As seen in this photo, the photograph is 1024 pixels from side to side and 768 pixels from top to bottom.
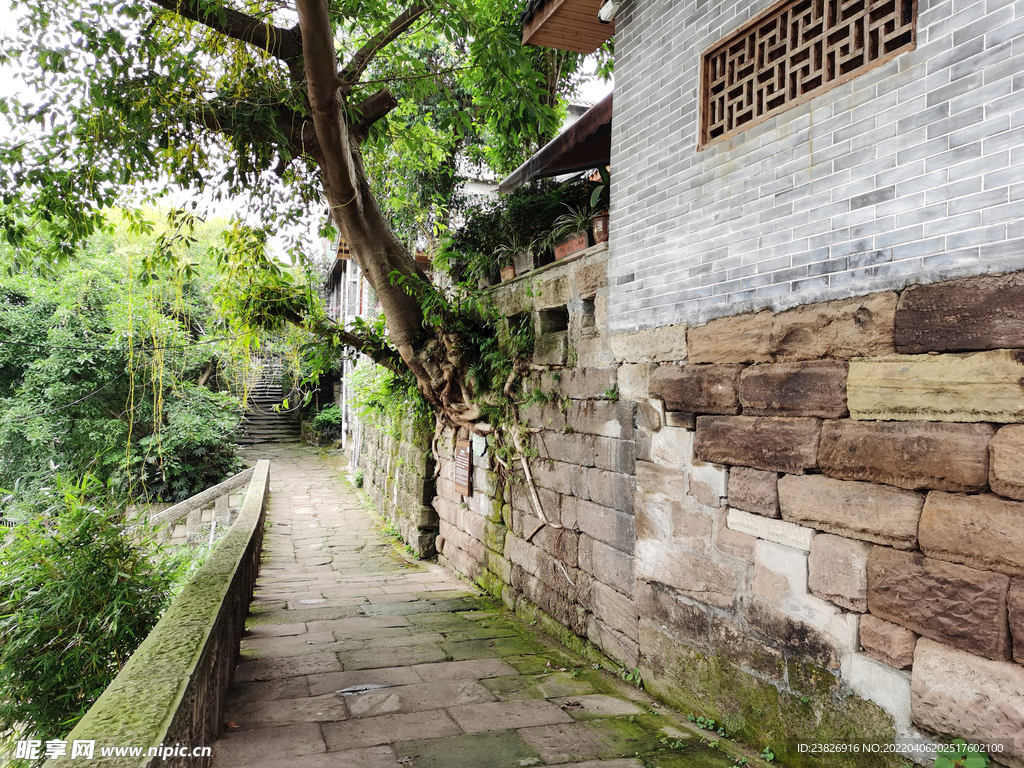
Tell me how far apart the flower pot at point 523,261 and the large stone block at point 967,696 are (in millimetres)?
3656

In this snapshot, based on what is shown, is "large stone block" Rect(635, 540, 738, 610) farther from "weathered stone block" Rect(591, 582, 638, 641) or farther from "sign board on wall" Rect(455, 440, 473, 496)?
"sign board on wall" Rect(455, 440, 473, 496)

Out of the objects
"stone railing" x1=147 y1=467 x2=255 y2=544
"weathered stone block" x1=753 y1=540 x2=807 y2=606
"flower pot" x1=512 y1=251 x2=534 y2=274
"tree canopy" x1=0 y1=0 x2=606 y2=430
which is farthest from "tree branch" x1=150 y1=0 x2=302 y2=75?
"stone railing" x1=147 y1=467 x2=255 y2=544

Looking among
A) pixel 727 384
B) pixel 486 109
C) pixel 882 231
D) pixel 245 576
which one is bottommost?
pixel 245 576

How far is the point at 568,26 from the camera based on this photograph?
177 inches

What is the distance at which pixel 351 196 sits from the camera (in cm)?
538

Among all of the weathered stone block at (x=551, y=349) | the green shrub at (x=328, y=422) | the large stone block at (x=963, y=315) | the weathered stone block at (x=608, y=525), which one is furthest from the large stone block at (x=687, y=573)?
the green shrub at (x=328, y=422)

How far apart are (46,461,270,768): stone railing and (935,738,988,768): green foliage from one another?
2.31 m

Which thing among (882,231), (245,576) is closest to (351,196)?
(245,576)

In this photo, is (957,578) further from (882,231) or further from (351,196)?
(351,196)

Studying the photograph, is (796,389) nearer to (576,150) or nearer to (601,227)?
(601,227)

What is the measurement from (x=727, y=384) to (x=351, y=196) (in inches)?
143

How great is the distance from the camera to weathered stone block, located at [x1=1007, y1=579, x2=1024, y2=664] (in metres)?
1.88

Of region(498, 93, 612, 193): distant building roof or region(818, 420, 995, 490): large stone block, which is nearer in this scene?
region(818, 420, 995, 490): large stone block

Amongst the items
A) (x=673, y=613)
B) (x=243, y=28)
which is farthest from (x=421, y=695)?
(x=243, y=28)
